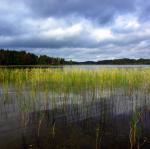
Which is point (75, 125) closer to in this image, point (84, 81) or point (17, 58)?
point (84, 81)

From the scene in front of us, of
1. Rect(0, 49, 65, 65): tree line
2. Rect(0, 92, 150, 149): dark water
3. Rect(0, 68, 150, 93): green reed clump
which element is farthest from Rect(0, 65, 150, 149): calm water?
Rect(0, 49, 65, 65): tree line

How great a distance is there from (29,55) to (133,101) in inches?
2234

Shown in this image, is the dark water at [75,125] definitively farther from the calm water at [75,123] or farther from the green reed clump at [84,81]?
the green reed clump at [84,81]

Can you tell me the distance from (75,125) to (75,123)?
180 mm

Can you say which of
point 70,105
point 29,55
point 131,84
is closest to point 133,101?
point 70,105

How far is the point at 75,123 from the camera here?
626cm

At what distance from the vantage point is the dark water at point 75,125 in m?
4.84

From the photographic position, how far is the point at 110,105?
27.6 ft

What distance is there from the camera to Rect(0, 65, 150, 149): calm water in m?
4.86

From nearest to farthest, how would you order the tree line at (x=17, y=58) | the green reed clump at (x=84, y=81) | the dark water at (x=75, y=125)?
the dark water at (x=75, y=125)
the green reed clump at (x=84, y=81)
the tree line at (x=17, y=58)

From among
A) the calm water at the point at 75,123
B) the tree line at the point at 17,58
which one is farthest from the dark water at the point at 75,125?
the tree line at the point at 17,58

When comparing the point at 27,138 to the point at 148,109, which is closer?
the point at 27,138

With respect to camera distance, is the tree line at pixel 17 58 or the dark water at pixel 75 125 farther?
the tree line at pixel 17 58

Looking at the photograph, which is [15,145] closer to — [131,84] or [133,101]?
[133,101]
